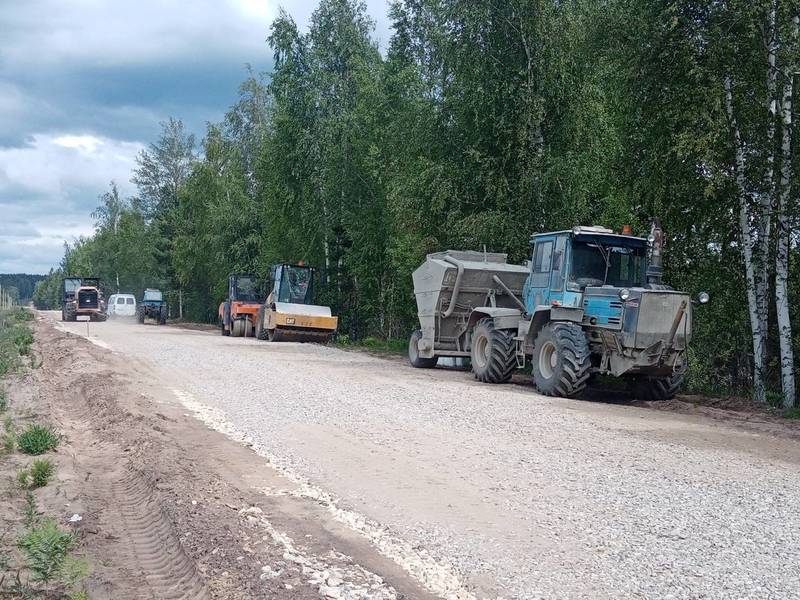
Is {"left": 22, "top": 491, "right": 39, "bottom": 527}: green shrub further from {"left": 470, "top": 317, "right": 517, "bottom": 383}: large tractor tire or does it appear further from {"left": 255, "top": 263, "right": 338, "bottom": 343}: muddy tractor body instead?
{"left": 255, "top": 263, "right": 338, "bottom": 343}: muddy tractor body

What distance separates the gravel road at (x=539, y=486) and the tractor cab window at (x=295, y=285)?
54.7 ft

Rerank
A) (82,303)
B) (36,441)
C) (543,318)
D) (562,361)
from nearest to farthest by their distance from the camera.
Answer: (36,441)
(562,361)
(543,318)
(82,303)

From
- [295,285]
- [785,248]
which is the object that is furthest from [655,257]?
[295,285]

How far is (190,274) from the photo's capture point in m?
56.7

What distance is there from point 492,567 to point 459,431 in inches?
199

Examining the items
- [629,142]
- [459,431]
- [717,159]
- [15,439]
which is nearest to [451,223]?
[629,142]

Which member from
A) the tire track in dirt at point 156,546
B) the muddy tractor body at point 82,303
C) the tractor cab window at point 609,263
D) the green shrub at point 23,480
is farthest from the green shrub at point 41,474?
the muddy tractor body at point 82,303

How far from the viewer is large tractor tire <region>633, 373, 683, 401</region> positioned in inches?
565

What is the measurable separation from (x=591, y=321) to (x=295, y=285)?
1869 cm

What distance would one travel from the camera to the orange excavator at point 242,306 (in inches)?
1366

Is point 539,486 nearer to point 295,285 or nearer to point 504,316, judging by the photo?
point 504,316

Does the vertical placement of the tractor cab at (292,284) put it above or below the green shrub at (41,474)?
above

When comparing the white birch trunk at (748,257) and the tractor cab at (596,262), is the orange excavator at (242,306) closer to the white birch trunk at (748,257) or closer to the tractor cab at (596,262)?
the tractor cab at (596,262)

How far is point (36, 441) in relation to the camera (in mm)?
8781
